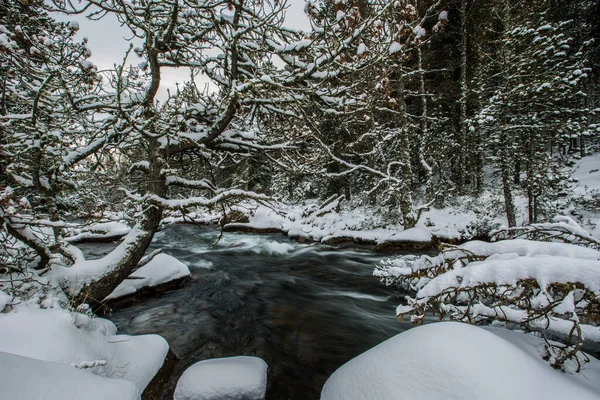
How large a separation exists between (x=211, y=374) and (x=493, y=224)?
42.2ft

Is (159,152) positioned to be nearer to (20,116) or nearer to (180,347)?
(20,116)

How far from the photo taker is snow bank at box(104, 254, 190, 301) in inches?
203

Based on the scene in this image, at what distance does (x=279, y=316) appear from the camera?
17.6 ft

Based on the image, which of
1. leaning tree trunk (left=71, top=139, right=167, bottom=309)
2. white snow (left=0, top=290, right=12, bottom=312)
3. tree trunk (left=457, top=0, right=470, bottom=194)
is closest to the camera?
white snow (left=0, top=290, right=12, bottom=312)

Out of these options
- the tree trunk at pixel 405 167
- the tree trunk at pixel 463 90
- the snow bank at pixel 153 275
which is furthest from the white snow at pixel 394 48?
the tree trunk at pixel 463 90

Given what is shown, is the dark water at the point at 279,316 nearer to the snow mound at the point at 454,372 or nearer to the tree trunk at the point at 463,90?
the snow mound at the point at 454,372

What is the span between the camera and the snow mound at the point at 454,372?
5.28 ft

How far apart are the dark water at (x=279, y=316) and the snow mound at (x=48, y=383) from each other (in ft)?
4.98

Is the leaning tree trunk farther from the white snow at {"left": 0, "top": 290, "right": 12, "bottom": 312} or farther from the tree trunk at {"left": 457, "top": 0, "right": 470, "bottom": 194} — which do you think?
the tree trunk at {"left": 457, "top": 0, "right": 470, "bottom": 194}

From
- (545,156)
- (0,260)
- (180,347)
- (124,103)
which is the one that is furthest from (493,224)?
(0,260)

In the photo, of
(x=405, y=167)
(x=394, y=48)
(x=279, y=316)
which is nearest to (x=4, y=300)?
(x=279, y=316)

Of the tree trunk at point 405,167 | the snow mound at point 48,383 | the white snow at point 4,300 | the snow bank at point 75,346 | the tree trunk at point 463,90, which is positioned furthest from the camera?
the tree trunk at point 463,90

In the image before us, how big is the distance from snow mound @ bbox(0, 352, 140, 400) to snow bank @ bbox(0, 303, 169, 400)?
0.05 m

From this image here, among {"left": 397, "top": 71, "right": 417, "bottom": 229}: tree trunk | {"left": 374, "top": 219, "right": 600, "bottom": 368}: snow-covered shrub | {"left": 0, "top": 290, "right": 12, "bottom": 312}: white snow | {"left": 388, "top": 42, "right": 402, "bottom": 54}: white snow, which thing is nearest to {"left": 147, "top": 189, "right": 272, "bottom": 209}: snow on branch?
{"left": 0, "top": 290, "right": 12, "bottom": 312}: white snow
